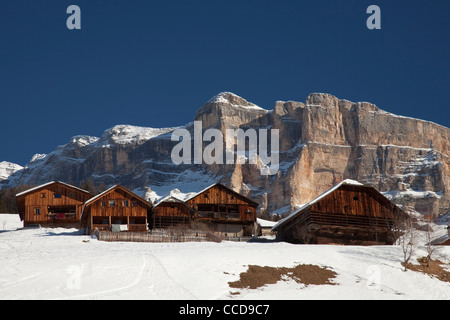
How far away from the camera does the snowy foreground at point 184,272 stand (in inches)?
1046

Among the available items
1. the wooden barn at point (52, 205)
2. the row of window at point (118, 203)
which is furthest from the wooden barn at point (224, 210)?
the wooden barn at point (52, 205)

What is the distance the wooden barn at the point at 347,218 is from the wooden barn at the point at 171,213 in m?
13.3

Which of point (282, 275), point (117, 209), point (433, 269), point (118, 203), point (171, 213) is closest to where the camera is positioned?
point (282, 275)

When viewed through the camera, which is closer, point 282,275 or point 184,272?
point 184,272

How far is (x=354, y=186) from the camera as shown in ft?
179

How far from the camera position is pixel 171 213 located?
207 ft

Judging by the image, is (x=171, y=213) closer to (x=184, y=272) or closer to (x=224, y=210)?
(x=224, y=210)

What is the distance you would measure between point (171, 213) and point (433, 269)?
3210 centimetres

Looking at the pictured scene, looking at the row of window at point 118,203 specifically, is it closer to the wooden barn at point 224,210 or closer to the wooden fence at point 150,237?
the wooden barn at point 224,210

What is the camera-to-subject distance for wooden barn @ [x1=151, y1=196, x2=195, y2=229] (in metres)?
62.6

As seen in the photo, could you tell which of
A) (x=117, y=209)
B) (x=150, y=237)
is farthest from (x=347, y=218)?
(x=117, y=209)
